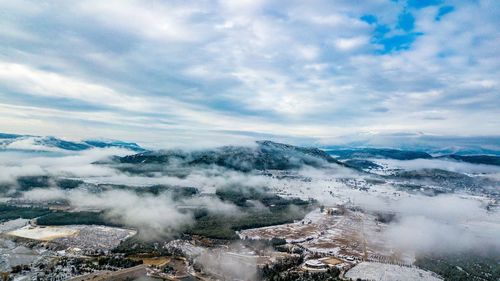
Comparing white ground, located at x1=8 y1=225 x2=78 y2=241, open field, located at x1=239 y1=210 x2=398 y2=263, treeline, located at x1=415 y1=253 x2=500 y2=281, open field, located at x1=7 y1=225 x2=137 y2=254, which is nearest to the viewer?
treeline, located at x1=415 y1=253 x2=500 y2=281

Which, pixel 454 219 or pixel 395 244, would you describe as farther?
pixel 454 219

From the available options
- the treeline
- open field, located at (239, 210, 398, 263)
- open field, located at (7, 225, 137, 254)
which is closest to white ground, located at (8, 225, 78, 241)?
open field, located at (7, 225, 137, 254)

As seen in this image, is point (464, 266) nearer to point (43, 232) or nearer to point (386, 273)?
point (386, 273)

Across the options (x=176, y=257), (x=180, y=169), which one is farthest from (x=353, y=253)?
(x=180, y=169)

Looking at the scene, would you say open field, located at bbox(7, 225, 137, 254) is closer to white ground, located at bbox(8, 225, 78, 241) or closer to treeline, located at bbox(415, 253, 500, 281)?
white ground, located at bbox(8, 225, 78, 241)

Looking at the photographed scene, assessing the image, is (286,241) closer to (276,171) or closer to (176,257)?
(176,257)

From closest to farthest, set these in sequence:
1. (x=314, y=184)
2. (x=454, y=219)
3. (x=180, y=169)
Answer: (x=454, y=219), (x=314, y=184), (x=180, y=169)

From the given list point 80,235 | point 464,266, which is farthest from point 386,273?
point 80,235

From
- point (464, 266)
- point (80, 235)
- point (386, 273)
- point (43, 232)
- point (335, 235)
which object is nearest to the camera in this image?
point (386, 273)

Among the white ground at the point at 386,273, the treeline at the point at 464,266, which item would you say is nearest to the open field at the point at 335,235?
the white ground at the point at 386,273
